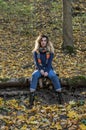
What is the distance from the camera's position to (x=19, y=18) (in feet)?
65.4

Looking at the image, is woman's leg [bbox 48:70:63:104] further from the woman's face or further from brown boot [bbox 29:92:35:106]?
the woman's face

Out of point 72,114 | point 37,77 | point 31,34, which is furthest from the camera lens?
point 31,34

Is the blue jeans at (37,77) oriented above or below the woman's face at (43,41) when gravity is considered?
below

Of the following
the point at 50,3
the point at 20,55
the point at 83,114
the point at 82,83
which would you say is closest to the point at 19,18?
the point at 50,3

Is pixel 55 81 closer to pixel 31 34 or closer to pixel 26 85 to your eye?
pixel 26 85

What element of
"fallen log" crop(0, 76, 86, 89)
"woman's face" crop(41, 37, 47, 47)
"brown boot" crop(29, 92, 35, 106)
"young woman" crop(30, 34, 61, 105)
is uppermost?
"woman's face" crop(41, 37, 47, 47)

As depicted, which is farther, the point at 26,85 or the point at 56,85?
the point at 26,85

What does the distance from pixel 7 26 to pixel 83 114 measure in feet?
42.3

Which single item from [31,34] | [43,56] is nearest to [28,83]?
[43,56]

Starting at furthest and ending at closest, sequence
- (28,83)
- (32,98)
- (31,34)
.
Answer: (31,34) → (28,83) → (32,98)

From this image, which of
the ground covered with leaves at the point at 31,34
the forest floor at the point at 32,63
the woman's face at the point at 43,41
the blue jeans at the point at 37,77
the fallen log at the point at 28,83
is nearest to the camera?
the forest floor at the point at 32,63

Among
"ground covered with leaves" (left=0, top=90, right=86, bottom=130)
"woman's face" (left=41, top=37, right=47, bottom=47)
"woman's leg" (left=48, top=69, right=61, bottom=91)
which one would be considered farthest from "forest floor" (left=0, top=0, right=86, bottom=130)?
"woman's face" (left=41, top=37, right=47, bottom=47)

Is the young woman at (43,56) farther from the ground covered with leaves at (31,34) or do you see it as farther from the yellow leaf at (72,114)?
the ground covered with leaves at (31,34)

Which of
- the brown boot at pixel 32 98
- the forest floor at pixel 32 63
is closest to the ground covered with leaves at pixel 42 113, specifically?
the forest floor at pixel 32 63
